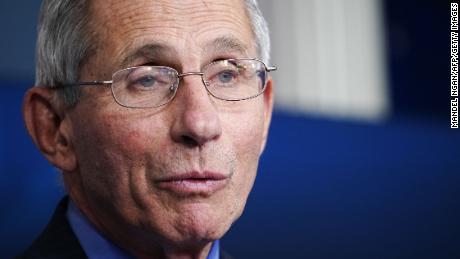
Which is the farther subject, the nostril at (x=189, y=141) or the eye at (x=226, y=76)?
the eye at (x=226, y=76)

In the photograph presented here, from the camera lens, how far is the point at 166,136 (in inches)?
67.8

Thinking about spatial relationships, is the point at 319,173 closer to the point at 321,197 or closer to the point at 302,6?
the point at 321,197

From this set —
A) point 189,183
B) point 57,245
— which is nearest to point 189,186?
point 189,183

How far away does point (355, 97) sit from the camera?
378cm

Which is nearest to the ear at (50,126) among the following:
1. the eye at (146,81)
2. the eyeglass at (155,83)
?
the eyeglass at (155,83)

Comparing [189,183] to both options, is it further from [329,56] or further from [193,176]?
[329,56]

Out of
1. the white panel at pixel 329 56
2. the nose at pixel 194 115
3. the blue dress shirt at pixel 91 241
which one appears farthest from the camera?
the white panel at pixel 329 56

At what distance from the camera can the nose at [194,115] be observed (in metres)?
1.69

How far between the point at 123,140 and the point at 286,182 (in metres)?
1.53

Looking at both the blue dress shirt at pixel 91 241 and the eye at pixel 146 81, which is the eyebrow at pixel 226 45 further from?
the blue dress shirt at pixel 91 241

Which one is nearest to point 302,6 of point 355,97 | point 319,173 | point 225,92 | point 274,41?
point 274,41

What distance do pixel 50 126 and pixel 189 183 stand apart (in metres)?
0.50

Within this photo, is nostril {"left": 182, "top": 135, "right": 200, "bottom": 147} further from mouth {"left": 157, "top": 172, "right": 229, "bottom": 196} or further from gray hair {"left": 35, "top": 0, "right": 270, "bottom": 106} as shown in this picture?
gray hair {"left": 35, "top": 0, "right": 270, "bottom": 106}

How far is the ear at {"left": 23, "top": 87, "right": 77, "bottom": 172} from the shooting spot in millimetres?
1944
